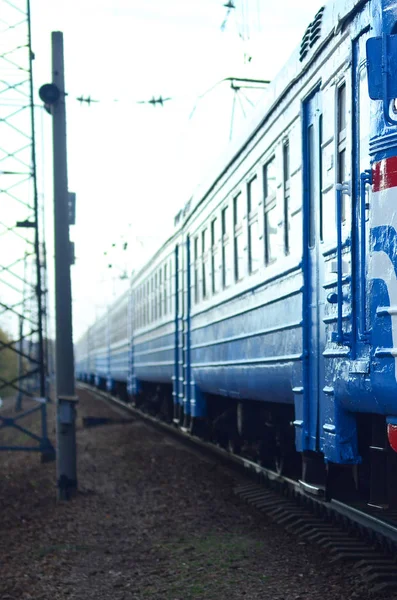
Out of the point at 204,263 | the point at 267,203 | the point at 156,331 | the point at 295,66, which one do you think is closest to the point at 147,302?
the point at 156,331

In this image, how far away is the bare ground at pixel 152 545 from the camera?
→ 590 cm

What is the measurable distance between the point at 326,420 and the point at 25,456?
9528 mm

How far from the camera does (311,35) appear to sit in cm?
638

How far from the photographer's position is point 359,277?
17.1 ft

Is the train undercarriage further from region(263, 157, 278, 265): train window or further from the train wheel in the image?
region(263, 157, 278, 265): train window

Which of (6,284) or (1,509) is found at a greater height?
(6,284)

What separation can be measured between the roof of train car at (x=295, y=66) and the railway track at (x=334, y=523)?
2.83m

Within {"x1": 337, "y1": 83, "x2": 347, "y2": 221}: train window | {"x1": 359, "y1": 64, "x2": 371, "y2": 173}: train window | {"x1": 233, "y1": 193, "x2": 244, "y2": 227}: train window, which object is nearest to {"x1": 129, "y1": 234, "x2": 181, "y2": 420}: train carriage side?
{"x1": 233, "y1": 193, "x2": 244, "y2": 227}: train window

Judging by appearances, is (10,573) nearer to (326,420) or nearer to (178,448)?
(326,420)

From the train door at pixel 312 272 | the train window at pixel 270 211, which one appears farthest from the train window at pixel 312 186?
the train window at pixel 270 211

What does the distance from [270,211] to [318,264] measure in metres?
1.61

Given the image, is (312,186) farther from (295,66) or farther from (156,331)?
(156,331)

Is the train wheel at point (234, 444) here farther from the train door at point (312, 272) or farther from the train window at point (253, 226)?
the train door at point (312, 272)

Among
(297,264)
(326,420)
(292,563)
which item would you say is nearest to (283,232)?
(297,264)
